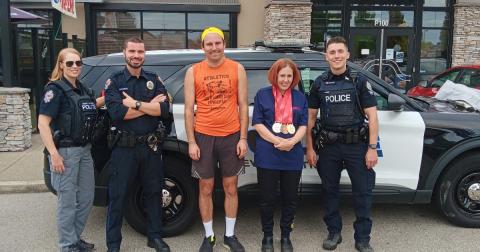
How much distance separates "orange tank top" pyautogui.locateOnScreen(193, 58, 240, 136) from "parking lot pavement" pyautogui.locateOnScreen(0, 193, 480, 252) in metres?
1.14

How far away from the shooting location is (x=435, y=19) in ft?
49.5

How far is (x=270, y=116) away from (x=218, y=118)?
0.42m

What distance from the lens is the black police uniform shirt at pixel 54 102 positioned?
3561mm

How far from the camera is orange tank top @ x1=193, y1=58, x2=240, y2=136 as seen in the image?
371 cm

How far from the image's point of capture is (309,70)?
4.39 m

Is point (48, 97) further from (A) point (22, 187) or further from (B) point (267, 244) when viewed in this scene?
(A) point (22, 187)

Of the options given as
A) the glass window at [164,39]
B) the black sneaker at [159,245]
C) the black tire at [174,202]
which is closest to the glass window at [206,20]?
the glass window at [164,39]

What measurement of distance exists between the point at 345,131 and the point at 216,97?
3.60 ft

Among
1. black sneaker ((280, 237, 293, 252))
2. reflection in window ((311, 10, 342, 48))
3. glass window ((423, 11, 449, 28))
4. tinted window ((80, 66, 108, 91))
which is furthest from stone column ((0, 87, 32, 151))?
glass window ((423, 11, 449, 28))

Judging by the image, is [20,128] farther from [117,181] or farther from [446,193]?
[446,193]

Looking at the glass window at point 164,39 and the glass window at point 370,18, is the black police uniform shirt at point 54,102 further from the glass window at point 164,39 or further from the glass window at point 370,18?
the glass window at point 370,18

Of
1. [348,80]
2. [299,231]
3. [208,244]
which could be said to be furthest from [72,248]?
[348,80]

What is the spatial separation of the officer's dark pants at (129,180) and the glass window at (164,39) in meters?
11.0

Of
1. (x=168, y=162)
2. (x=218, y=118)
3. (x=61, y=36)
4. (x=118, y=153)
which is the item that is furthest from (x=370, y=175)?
(x=61, y=36)
